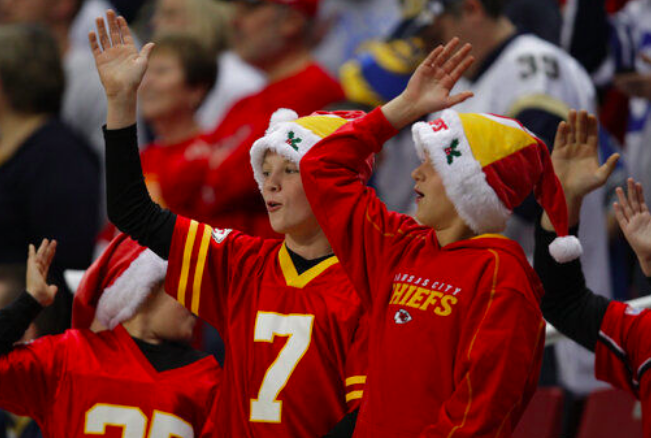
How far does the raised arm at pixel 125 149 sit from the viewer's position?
3486mm

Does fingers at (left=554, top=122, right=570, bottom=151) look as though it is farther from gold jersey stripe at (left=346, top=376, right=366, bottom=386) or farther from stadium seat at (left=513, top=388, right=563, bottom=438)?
stadium seat at (left=513, top=388, right=563, bottom=438)

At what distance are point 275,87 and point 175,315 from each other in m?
1.96

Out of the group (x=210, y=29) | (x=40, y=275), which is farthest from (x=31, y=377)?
(x=210, y=29)

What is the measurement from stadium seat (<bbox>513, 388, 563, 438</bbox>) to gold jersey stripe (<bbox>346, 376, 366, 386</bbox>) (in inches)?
42.8

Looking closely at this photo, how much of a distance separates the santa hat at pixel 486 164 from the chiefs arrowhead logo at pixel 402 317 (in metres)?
0.27

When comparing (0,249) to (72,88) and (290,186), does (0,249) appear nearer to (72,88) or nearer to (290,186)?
(72,88)

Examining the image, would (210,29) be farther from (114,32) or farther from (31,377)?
(31,377)

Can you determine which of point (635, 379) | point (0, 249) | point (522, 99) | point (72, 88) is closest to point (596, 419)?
point (635, 379)

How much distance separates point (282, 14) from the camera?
5.84m

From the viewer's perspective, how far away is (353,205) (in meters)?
3.38

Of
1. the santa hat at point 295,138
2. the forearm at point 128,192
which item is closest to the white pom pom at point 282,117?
the santa hat at point 295,138

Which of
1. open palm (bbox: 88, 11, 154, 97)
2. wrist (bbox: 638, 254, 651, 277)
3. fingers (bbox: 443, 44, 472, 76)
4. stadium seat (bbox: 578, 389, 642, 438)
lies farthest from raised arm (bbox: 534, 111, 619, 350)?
open palm (bbox: 88, 11, 154, 97)

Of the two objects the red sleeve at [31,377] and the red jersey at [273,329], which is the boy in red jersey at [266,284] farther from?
the red sleeve at [31,377]

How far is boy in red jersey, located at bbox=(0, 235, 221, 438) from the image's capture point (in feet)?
12.3
